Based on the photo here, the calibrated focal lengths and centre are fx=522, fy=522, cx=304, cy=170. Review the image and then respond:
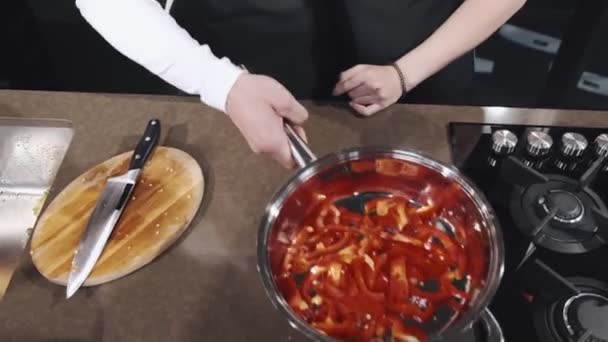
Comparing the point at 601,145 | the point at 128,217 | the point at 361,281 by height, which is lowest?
the point at 128,217

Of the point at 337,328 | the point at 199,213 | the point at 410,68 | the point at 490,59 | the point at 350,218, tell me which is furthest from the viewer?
the point at 490,59

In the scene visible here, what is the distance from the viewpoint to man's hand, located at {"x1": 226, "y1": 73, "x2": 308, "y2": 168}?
2.34 feet

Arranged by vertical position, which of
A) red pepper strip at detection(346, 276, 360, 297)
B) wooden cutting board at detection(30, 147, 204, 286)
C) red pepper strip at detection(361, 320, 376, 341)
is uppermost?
red pepper strip at detection(346, 276, 360, 297)

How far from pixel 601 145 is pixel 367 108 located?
36 centimetres

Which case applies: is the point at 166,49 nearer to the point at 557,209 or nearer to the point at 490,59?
the point at 557,209

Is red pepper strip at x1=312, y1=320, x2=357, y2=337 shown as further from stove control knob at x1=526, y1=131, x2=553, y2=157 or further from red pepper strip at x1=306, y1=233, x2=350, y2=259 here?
stove control knob at x1=526, y1=131, x2=553, y2=157

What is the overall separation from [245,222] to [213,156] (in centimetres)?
14

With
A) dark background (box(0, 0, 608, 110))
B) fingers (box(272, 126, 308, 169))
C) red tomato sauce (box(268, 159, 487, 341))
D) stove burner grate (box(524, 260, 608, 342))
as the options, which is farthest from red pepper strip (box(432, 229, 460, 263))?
dark background (box(0, 0, 608, 110))

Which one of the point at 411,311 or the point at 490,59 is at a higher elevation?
the point at 411,311

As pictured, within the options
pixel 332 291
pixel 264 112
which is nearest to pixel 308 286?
pixel 332 291

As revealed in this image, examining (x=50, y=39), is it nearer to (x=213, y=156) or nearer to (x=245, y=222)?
(x=213, y=156)

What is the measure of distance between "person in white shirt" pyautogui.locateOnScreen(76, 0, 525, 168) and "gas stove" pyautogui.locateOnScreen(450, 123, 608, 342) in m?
0.16

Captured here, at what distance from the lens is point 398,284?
0.62m

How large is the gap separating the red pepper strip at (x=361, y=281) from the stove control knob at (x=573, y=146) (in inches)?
15.0
